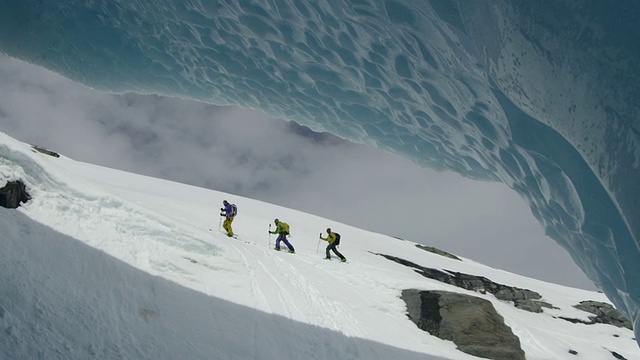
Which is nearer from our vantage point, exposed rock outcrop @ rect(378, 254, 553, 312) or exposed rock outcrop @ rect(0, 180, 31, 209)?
exposed rock outcrop @ rect(0, 180, 31, 209)

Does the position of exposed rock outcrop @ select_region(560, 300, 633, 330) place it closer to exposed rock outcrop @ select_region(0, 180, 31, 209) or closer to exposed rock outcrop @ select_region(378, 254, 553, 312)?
exposed rock outcrop @ select_region(378, 254, 553, 312)

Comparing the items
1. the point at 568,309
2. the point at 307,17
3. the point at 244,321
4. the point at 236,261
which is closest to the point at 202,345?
the point at 244,321

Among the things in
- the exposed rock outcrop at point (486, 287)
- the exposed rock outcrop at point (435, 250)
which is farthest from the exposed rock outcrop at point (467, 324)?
the exposed rock outcrop at point (435, 250)

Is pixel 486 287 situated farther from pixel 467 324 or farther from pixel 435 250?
pixel 467 324

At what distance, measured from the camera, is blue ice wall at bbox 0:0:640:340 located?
3.09 metres

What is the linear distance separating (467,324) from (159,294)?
7495mm

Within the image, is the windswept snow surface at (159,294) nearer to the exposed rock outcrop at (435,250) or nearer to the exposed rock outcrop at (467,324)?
the exposed rock outcrop at (467,324)

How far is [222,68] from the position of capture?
29.9ft

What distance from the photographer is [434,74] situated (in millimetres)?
5855

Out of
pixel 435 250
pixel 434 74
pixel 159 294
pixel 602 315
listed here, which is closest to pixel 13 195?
pixel 159 294

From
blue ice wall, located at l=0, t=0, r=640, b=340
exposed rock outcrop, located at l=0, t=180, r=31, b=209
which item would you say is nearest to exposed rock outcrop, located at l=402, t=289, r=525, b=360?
blue ice wall, located at l=0, t=0, r=640, b=340

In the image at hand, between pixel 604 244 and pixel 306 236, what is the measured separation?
18.9m

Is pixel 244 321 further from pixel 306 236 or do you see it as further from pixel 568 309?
pixel 568 309

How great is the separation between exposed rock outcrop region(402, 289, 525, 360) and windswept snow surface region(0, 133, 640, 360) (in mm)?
378
